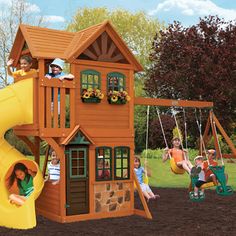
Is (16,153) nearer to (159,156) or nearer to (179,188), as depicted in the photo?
(179,188)

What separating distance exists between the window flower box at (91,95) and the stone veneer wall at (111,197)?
1.82 meters

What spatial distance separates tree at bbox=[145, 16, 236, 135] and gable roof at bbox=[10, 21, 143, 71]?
16.7 m

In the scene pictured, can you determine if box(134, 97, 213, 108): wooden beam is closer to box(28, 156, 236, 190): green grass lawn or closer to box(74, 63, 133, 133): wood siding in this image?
box(74, 63, 133, 133): wood siding

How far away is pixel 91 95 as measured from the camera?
992 cm

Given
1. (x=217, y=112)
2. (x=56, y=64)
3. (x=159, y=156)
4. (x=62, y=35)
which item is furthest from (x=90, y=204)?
(x=217, y=112)

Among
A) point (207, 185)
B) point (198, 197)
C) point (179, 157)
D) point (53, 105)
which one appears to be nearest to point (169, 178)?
point (179, 157)

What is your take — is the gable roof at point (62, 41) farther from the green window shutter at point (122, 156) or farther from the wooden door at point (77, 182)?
the wooden door at point (77, 182)

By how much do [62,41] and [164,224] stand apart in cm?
454

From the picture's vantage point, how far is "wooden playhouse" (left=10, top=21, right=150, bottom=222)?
974 centimetres

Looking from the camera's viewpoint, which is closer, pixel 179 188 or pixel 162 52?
pixel 179 188

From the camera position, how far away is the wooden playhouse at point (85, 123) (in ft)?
32.0

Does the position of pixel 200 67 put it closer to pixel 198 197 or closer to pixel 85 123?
pixel 198 197

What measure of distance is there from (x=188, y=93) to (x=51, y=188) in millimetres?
18654

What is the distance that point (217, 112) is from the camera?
27.1 metres
